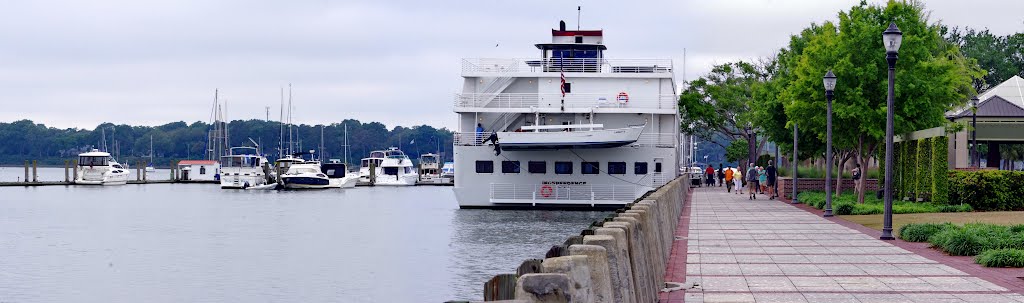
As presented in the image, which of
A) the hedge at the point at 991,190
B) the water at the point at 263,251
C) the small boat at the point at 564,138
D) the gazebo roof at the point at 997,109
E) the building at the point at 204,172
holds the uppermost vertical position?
the gazebo roof at the point at 997,109

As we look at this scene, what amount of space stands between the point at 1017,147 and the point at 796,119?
251 ft

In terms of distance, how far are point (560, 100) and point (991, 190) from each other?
19.9 metres

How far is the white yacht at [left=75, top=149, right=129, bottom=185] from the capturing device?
108 meters

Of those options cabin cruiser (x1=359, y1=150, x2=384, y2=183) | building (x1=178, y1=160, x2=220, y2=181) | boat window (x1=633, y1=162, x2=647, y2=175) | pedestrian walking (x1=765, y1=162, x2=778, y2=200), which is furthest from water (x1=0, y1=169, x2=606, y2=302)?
building (x1=178, y1=160, x2=220, y2=181)

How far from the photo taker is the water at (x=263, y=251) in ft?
90.1

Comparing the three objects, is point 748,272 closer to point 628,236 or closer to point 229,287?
point 628,236

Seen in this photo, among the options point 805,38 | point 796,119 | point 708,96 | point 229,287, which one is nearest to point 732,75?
point 708,96

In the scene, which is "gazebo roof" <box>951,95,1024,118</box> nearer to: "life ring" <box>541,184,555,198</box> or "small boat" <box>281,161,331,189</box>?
"life ring" <box>541,184,555,198</box>

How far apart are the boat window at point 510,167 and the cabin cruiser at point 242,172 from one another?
53.7 metres

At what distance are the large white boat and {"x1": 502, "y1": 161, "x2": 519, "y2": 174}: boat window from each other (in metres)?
0.04

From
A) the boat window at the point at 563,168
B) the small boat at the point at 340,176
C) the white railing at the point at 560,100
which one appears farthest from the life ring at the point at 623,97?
the small boat at the point at 340,176

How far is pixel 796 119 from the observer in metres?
42.7

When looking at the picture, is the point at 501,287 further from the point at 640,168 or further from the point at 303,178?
the point at 303,178

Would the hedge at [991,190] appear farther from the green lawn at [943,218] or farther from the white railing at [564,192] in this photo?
the white railing at [564,192]
